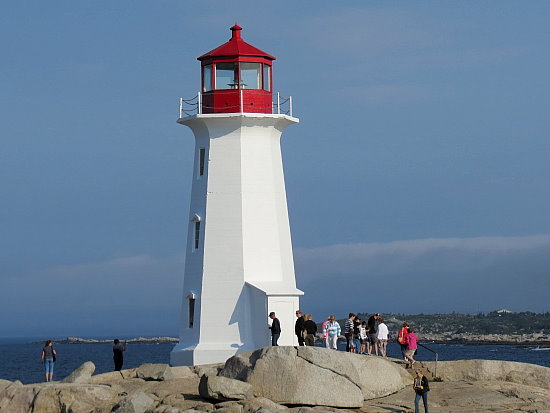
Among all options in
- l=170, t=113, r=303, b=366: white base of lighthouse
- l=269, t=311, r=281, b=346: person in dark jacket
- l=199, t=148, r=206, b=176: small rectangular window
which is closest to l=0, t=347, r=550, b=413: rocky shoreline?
l=269, t=311, r=281, b=346: person in dark jacket

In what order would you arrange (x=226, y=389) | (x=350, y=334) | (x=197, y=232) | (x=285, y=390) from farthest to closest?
1. (x=197, y=232)
2. (x=350, y=334)
3. (x=285, y=390)
4. (x=226, y=389)

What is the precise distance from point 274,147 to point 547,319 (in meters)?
85.6

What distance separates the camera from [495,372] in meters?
28.4

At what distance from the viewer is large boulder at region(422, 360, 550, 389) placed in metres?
28.3

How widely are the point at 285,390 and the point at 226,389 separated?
135cm

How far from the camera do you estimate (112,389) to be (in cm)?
2666

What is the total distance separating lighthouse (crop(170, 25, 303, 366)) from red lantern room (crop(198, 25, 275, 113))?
3 cm

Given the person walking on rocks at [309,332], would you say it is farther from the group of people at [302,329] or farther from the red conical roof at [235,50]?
the red conical roof at [235,50]

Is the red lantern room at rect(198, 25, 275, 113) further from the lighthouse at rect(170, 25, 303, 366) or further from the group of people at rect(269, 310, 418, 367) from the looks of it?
the group of people at rect(269, 310, 418, 367)

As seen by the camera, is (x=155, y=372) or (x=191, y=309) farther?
(x=191, y=309)

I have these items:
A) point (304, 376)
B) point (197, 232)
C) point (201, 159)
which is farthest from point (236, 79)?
point (304, 376)

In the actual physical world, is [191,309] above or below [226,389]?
above

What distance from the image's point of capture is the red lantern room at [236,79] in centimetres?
3262

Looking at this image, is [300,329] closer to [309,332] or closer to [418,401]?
[309,332]
